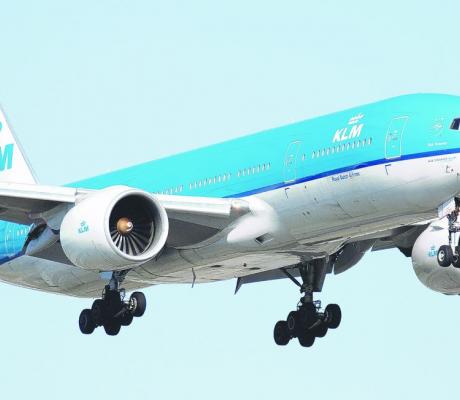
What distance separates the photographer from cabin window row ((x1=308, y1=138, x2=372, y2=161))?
39.4 metres

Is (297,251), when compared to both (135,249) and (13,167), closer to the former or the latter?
(135,249)

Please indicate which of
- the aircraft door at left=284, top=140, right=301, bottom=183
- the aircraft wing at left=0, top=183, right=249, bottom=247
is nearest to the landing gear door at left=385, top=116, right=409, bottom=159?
the aircraft door at left=284, top=140, right=301, bottom=183

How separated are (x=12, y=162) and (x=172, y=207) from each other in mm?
11469

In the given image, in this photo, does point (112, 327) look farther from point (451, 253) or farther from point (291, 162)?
point (451, 253)

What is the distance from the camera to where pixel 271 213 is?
40.9 metres

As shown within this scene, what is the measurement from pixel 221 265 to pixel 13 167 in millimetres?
10774

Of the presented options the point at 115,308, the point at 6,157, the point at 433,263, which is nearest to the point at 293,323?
the point at 433,263

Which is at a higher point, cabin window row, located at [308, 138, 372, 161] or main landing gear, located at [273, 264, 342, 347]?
cabin window row, located at [308, 138, 372, 161]

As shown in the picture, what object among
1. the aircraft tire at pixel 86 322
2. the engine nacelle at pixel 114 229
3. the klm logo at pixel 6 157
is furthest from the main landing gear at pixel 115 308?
the klm logo at pixel 6 157

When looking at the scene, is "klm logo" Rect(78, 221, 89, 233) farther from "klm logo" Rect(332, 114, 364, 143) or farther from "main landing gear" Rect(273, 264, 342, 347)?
"main landing gear" Rect(273, 264, 342, 347)

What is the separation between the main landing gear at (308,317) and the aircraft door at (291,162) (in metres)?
5.45

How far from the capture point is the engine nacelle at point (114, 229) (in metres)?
40.0

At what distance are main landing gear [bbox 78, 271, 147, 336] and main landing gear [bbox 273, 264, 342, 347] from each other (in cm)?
439

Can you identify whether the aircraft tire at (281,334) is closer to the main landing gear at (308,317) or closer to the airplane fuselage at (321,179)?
the main landing gear at (308,317)
